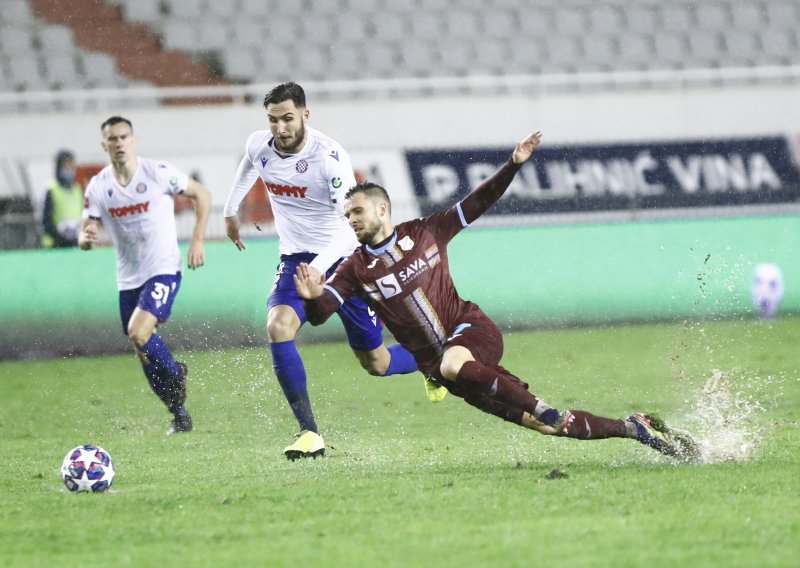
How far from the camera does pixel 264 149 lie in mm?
8273

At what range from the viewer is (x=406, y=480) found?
21.1ft

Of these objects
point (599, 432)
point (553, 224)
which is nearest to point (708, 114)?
point (553, 224)

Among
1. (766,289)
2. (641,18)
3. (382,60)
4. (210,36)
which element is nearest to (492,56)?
(382,60)

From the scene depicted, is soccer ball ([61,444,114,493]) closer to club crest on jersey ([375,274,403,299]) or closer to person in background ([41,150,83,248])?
club crest on jersey ([375,274,403,299])

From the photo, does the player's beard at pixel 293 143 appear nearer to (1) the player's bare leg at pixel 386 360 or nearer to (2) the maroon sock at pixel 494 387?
(1) the player's bare leg at pixel 386 360

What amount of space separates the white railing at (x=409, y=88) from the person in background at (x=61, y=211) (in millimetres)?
1649

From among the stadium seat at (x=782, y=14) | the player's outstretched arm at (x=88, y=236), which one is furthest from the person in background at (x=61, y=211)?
the stadium seat at (x=782, y=14)

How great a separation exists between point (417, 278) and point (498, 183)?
0.63 m

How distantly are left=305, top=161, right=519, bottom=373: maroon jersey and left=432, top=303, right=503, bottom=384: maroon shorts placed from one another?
1.9 inches

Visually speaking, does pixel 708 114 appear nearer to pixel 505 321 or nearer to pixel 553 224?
pixel 553 224

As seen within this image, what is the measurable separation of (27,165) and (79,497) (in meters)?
9.76

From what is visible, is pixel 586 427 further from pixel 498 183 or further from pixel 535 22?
pixel 535 22

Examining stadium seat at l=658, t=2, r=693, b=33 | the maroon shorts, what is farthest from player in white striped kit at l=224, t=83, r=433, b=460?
stadium seat at l=658, t=2, r=693, b=33

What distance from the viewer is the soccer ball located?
644 centimetres
